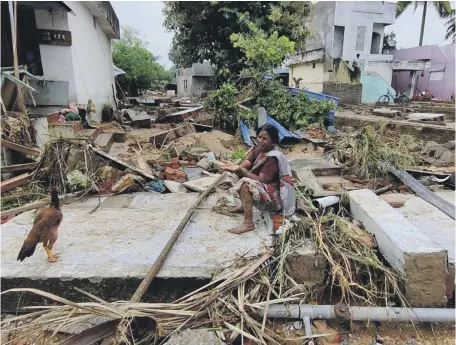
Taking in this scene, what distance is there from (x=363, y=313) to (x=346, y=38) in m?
24.0

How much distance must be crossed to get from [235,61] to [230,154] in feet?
32.7

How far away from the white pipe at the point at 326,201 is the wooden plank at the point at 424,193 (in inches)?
52.9

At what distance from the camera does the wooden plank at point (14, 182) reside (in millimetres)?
4488

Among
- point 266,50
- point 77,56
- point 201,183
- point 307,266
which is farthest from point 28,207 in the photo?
point 266,50

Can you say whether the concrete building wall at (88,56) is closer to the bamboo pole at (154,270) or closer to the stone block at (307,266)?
the bamboo pole at (154,270)

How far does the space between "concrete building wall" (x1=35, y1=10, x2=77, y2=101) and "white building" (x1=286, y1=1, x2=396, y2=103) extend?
1722cm

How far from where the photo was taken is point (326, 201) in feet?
12.9

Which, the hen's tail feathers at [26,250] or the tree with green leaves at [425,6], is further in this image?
the tree with green leaves at [425,6]

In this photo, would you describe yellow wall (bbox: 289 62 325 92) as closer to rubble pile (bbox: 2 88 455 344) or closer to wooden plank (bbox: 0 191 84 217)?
rubble pile (bbox: 2 88 455 344)

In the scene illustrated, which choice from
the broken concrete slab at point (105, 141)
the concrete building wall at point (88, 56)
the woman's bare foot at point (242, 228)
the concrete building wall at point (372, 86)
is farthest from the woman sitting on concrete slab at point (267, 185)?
the concrete building wall at point (372, 86)

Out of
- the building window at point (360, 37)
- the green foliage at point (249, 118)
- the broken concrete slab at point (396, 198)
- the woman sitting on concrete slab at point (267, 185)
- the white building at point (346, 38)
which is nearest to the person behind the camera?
the woman sitting on concrete slab at point (267, 185)

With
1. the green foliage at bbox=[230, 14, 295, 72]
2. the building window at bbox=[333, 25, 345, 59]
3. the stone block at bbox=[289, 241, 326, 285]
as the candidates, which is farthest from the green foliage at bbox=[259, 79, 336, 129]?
the building window at bbox=[333, 25, 345, 59]

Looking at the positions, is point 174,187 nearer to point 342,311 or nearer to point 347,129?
point 342,311

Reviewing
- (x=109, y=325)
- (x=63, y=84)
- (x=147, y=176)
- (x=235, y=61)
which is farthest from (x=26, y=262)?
(x=235, y=61)
